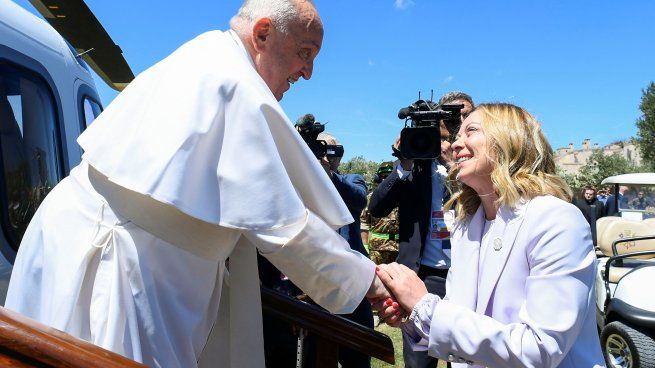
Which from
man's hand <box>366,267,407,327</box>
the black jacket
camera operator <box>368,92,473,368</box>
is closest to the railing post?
man's hand <box>366,267,407,327</box>

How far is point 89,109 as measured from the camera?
3605 millimetres

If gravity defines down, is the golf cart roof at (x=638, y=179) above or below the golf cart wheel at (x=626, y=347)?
above

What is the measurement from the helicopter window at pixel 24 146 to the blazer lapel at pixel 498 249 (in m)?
2.13

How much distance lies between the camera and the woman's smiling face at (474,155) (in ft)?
6.40

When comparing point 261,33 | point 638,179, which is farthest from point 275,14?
Result: point 638,179

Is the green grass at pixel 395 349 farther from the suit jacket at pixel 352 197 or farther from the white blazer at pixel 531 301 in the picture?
the white blazer at pixel 531 301

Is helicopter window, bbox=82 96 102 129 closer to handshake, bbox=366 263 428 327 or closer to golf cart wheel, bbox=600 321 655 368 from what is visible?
handshake, bbox=366 263 428 327

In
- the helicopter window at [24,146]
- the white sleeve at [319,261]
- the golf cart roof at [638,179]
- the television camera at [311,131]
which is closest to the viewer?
the white sleeve at [319,261]

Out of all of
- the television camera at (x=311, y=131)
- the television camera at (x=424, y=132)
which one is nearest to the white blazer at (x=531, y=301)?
the television camera at (x=424, y=132)

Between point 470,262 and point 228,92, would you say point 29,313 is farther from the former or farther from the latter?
point 470,262

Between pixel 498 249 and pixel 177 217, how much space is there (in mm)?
1148

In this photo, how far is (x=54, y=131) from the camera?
9.50ft

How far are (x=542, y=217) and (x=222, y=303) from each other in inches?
43.7

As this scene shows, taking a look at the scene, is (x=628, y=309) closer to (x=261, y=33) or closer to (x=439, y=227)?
(x=439, y=227)
